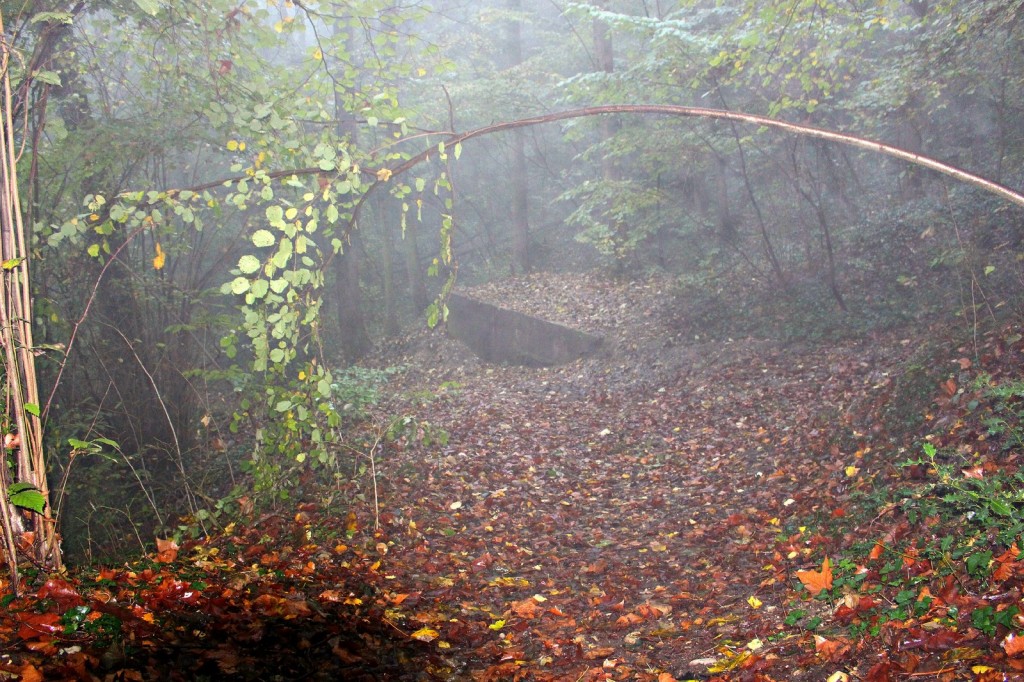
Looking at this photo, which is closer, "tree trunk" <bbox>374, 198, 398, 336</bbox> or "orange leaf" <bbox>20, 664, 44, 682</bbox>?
"orange leaf" <bbox>20, 664, 44, 682</bbox>

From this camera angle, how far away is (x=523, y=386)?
11.4m

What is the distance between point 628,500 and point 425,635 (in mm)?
3316

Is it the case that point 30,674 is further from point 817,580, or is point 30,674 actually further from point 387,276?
point 387,276

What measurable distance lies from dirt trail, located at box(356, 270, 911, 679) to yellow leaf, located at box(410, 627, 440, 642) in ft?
0.15

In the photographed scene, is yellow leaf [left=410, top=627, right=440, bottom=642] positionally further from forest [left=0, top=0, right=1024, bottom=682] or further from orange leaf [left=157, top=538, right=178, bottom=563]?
orange leaf [left=157, top=538, right=178, bottom=563]

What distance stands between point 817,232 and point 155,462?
418 inches

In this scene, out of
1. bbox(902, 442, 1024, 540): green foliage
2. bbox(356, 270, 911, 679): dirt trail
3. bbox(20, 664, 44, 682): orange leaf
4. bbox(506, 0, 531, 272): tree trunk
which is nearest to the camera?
bbox(20, 664, 44, 682): orange leaf

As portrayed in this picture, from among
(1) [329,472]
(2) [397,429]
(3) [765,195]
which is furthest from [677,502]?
(3) [765,195]

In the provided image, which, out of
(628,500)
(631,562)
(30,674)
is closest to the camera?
(30,674)

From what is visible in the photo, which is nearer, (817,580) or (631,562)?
(817,580)

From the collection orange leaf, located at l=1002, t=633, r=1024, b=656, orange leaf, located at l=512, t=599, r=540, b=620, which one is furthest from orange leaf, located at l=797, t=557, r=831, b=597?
orange leaf, located at l=512, t=599, r=540, b=620

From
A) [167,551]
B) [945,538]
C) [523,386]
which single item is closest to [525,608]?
[167,551]

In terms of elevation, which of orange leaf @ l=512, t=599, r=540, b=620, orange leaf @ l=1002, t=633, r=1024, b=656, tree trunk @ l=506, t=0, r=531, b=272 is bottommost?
orange leaf @ l=512, t=599, r=540, b=620

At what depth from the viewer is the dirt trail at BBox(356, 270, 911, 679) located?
12.4 feet
